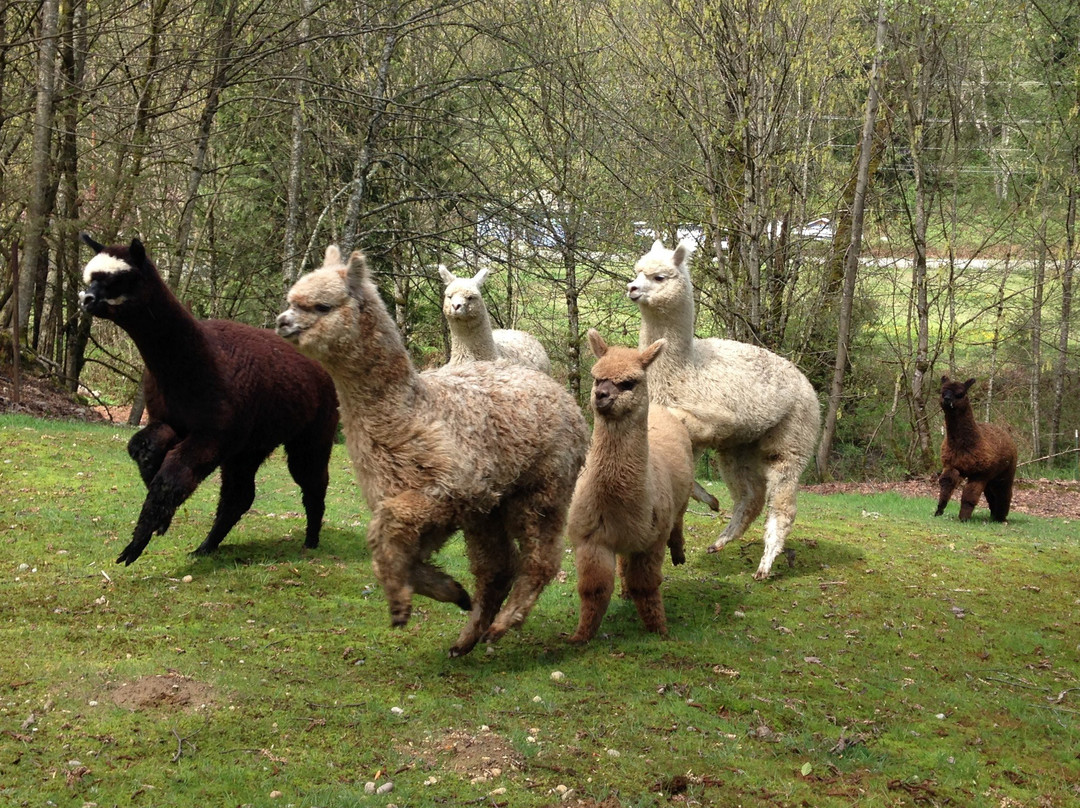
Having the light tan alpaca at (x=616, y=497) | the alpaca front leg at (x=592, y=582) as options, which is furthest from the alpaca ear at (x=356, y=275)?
the alpaca front leg at (x=592, y=582)

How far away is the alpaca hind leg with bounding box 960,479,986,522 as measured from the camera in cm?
1360

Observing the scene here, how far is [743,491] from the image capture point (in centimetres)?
988

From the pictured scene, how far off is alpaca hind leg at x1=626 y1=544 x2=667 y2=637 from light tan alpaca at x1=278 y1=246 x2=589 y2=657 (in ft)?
2.63

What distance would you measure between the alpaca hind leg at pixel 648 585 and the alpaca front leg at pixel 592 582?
359 mm

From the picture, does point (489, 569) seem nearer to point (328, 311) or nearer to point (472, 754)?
point (472, 754)

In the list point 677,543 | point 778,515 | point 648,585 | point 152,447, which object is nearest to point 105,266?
point 152,447

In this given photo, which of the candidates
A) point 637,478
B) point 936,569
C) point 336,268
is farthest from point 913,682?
point 336,268

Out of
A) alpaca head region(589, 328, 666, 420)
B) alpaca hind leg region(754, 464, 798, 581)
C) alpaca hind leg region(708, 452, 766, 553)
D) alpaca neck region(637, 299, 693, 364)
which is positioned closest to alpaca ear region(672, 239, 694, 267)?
alpaca neck region(637, 299, 693, 364)

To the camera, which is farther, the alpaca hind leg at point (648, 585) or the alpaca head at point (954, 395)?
the alpaca head at point (954, 395)

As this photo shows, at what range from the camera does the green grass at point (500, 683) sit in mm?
4684

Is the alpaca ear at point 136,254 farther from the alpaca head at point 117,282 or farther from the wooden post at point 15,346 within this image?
the wooden post at point 15,346

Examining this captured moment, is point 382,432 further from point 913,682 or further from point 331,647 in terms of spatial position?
point 913,682

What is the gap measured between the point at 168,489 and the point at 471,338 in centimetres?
467

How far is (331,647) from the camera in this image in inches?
250
